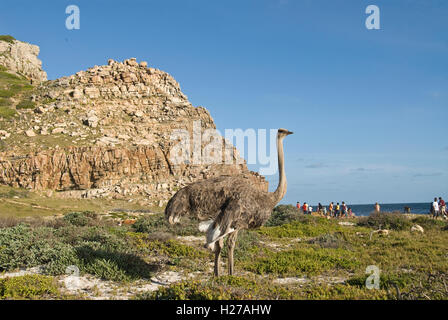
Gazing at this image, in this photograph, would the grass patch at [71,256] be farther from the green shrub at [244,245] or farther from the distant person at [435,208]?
the distant person at [435,208]

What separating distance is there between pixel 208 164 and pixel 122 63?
2524 centimetres

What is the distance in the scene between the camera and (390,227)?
1905cm

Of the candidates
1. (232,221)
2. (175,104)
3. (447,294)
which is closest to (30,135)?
(175,104)

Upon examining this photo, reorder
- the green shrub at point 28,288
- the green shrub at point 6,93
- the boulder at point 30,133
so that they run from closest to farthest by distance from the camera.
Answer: the green shrub at point 28,288 < the boulder at point 30,133 < the green shrub at point 6,93

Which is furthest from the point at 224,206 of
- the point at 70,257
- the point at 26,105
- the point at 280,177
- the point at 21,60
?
the point at 21,60

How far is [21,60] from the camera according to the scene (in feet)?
231

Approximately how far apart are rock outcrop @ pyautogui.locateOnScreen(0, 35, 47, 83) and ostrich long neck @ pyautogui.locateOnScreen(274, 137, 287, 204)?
70773 millimetres

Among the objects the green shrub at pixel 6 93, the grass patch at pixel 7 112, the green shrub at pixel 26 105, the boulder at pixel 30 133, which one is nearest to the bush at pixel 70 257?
the boulder at pixel 30 133

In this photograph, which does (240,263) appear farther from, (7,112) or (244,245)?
(7,112)

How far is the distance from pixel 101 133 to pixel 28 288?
136 ft

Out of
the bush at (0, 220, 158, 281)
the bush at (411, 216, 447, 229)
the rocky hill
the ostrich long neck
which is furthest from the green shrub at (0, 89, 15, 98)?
the ostrich long neck

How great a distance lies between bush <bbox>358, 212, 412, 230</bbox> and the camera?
18.8 meters

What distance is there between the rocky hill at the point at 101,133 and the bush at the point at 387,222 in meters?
24.4

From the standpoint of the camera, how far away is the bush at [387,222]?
18828 mm
